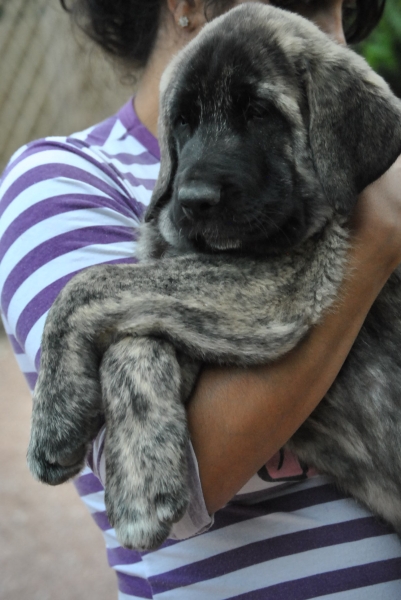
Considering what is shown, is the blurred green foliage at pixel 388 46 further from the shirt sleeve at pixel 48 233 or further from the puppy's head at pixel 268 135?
the shirt sleeve at pixel 48 233

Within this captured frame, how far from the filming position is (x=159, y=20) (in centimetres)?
297

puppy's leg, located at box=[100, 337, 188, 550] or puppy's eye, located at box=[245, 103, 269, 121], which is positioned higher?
puppy's eye, located at box=[245, 103, 269, 121]

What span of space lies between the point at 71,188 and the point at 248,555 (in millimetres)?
1226

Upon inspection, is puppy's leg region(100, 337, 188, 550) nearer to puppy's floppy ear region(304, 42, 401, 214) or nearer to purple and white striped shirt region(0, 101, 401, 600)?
purple and white striped shirt region(0, 101, 401, 600)

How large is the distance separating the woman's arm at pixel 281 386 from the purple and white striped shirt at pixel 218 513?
11.4 inches

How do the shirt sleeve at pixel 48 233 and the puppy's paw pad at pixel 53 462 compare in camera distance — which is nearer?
the puppy's paw pad at pixel 53 462

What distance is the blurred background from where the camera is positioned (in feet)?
14.6

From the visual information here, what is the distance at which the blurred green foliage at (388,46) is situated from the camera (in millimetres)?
4363

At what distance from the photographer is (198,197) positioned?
2.00 meters

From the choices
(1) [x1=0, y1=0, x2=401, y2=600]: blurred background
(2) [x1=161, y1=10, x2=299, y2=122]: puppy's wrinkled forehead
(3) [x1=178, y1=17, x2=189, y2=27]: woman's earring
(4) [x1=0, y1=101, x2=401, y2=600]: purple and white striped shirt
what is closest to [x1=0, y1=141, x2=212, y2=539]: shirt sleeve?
(4) [x1=0, y1=101, x2=401, y2=600]: purple and white striped shirt

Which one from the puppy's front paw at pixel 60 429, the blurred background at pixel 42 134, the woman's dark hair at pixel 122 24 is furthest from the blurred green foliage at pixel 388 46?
the puppy's front paw at pixel 60 429

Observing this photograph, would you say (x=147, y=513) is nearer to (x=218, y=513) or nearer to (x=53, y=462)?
(x=53, y=462)

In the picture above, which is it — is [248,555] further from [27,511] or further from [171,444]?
[27,511]

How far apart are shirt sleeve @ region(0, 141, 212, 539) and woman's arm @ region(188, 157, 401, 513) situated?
316 mm
